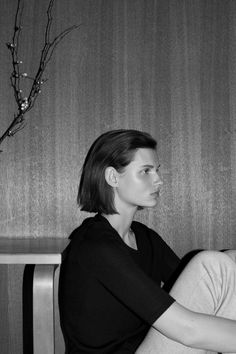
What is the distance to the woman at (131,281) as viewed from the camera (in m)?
0.86

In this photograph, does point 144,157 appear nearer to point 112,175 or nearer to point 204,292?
point 112,175

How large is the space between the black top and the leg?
1.3 inches

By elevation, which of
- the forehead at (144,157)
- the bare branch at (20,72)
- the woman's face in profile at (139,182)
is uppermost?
the bare branch at (20,72)

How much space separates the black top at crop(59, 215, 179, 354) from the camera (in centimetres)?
87

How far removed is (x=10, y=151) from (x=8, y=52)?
0.29 metres

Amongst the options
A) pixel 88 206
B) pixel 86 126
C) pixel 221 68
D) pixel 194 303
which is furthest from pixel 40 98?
pixel 194 303

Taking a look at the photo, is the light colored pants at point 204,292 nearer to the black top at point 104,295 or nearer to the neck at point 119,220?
the black top at point 104,295

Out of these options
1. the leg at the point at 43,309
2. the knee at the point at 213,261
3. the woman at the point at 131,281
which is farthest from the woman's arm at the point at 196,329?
the leg at the point at 43,309

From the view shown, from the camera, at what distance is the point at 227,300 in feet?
3.07

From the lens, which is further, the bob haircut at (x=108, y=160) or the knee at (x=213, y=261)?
the bob haircut at (x=108, y=160)

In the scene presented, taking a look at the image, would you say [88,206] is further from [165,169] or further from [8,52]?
[8,52]

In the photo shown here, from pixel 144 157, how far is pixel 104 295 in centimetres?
34

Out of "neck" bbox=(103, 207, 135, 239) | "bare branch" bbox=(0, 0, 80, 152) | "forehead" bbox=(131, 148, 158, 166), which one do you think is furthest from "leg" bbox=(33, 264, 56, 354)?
"bare branch" bbox=(0, 0, 80, 152)

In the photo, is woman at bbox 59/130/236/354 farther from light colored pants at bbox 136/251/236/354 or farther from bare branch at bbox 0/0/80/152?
bare branch at bbox 0/0/80/152
